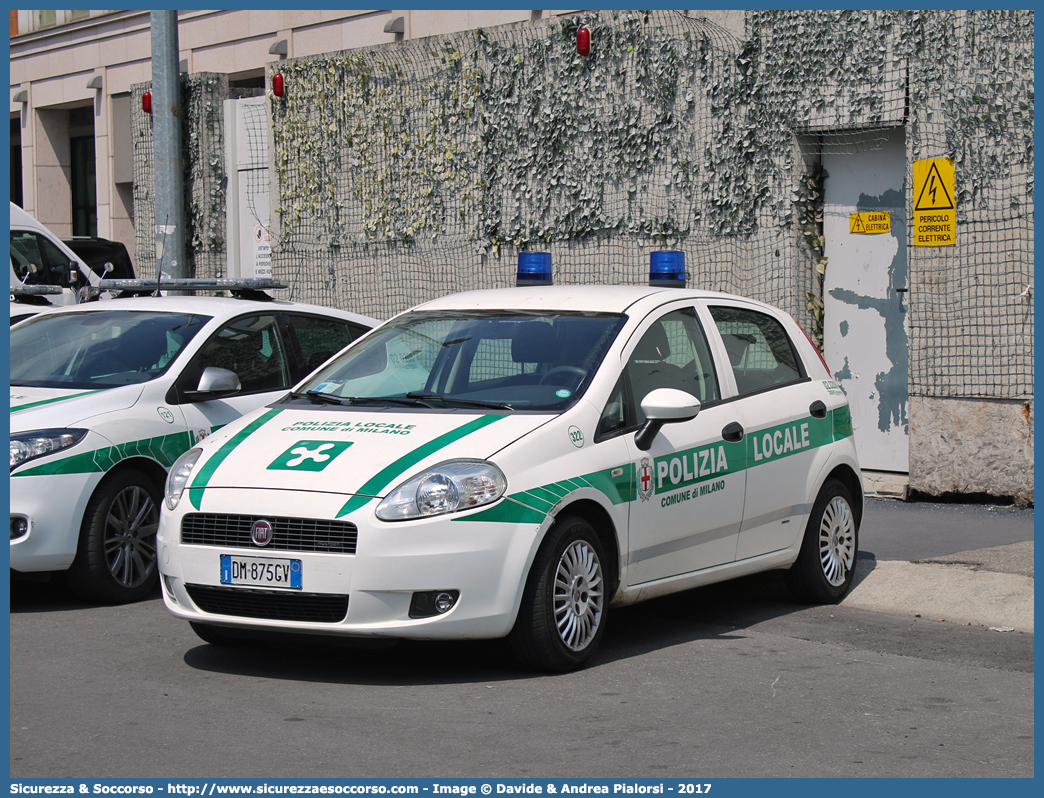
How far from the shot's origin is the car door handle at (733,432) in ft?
22.2

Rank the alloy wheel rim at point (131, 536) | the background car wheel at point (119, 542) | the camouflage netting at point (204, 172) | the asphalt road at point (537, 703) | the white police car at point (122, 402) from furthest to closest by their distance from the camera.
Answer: the camouflage netting at point (204, 172)
the alloy wheel rim at point (131, 536)
the background car wheel at point (119, 542)
the white police car at point (122, 402)
the asphalt road at point (537, 703)

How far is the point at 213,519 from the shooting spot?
5.80m

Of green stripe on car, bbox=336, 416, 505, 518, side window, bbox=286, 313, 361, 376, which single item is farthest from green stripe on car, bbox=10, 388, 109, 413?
green stripe on car, bbox=336, 416, 505, 518

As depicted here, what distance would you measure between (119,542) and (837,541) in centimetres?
384

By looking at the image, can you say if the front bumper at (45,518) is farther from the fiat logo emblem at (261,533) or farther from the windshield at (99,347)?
the fiat logo emblem at (261,533)

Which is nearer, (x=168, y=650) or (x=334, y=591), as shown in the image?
(x=334, y=591)

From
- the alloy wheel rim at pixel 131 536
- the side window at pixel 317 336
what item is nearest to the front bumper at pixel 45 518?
the alloy wheel rim at pixel 131 536

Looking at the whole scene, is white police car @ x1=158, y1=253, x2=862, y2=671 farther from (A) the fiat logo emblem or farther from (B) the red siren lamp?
(B) the red siren lamp

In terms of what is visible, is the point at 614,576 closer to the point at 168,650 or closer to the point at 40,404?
the point at 168,650

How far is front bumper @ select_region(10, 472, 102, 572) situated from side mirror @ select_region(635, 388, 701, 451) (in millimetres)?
2932

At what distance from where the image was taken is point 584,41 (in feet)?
41.6

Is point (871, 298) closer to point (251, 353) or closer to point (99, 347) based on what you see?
point (251, 353)
